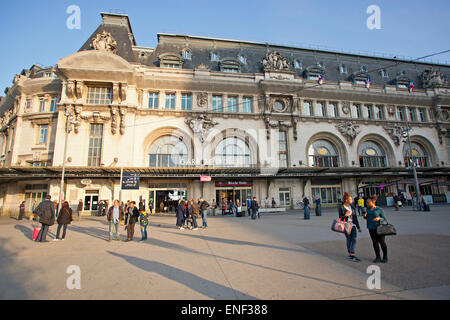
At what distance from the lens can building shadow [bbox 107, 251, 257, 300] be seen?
3789 mm

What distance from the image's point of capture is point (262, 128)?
27.6m

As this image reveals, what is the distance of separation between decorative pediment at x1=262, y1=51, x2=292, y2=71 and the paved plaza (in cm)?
2558

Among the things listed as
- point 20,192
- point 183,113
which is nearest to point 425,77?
point 183,113

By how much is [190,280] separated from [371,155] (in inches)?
A: 1345

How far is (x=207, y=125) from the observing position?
25.9 meters

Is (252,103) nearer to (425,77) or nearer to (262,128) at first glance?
(262,128)

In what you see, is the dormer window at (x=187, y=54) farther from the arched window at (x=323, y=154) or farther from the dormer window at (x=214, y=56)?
the arched window at (x=323, y=154)

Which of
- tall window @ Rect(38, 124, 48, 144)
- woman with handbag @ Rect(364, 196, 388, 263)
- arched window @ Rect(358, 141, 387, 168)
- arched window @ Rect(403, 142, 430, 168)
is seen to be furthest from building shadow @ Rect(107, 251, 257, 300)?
arched window @ Rect(403, 142, 430, 168)

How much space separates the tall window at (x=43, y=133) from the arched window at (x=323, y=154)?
1321 inches

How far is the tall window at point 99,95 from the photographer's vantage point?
2453 cm

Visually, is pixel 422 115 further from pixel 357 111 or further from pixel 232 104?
pixel 232 104

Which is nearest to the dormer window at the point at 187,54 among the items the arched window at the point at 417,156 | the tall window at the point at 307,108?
the tall window at the point at 307,108

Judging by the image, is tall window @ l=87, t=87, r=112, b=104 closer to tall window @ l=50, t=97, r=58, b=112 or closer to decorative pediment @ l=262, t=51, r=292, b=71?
tall window @ l=50, t=97, r=58, b=112
